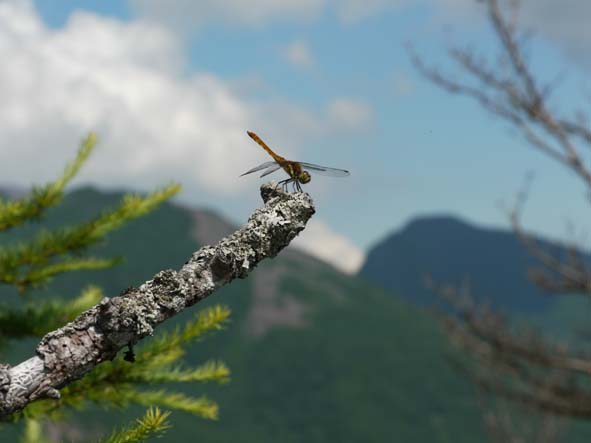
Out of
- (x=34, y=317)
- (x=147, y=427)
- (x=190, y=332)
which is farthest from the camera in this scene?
(x=34, y=317)

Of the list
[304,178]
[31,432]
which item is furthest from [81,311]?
[304,178]

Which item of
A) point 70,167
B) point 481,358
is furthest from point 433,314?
point 70,167

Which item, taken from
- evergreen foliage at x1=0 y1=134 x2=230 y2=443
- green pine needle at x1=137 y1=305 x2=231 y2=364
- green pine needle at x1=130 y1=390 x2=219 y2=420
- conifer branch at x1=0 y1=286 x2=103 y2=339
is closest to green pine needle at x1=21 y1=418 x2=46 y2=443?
evergreen foliage at x1=0 y1=134 x2=230 y2=443

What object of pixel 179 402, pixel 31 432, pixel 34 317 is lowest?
pixel 31 432

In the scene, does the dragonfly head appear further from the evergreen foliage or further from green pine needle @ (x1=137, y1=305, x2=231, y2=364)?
the evergreen foliage

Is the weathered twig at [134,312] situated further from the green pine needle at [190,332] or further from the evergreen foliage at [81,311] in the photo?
the evergreen foliage at [81,311]

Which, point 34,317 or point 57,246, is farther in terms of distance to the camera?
point 57,246

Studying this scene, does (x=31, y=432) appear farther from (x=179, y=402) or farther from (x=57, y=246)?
(x=179, y=402)

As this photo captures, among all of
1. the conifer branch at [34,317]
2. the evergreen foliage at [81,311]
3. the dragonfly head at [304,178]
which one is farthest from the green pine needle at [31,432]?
the dragonfly head at [304,178]
